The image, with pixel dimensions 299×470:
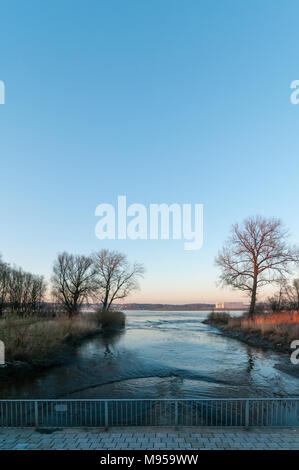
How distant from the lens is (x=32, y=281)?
69000 millimetres

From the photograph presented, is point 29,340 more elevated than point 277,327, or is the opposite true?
point 29,340

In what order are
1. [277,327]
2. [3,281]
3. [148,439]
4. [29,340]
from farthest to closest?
1. [3,281]
2. [277,327]
3. [29,340]
4. [148,439]

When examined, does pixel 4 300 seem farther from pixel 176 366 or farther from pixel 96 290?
pixel 176 366

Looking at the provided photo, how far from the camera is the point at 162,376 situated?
15711 millimetres

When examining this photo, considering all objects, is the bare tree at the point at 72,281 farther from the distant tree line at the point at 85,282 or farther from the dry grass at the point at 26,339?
the dry grass at the point at 26,339

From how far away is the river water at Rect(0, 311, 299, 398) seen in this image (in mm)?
12898

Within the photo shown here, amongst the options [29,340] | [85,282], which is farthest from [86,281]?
[29,340]

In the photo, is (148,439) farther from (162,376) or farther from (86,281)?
(86,281)

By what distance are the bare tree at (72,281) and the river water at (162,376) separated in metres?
24.4

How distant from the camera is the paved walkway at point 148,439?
650 centimetres

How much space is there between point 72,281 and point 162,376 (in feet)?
118

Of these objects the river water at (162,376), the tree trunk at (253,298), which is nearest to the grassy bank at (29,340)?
the river water at (162,376)

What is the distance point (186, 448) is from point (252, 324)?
89.2ft

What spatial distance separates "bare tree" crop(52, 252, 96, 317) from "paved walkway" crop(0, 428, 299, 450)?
40.1 m
